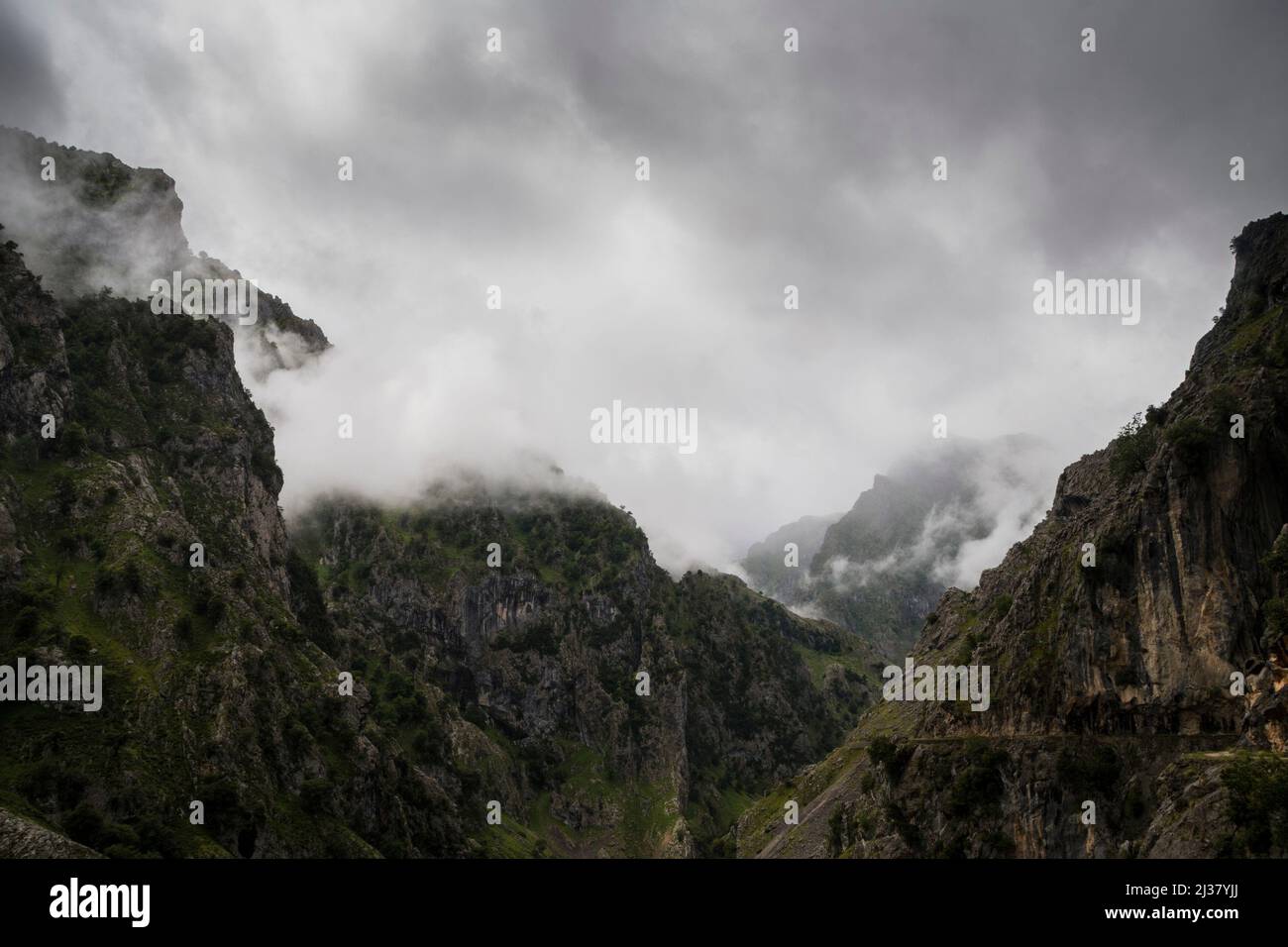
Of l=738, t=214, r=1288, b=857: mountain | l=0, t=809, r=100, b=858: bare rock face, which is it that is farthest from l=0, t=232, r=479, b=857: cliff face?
l=738, t=214, r=1288, b=857: mountain

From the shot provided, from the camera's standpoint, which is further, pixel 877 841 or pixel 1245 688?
pixel 877 841

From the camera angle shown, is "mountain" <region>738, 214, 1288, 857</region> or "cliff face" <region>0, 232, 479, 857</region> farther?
"cliff face" <region>0, 232, 479, 857</region>

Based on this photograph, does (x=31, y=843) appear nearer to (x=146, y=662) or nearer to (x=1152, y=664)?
(x=146, y=662)

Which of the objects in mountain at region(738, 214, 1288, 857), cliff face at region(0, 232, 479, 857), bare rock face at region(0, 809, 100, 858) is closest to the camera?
mountain at region(738, 214, 1288, 857)

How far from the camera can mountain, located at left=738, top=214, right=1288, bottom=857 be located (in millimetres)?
74125

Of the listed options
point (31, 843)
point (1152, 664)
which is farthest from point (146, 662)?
Answer: point (1152, 664)

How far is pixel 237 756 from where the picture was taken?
13975 cm

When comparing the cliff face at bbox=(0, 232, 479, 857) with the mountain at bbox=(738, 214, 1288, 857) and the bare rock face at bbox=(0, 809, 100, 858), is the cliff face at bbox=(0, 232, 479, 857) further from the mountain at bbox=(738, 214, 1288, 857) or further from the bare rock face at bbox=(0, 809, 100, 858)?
the mountain at bbox=(738, 214, 1288, 857)

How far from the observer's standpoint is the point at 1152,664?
96.1 metres

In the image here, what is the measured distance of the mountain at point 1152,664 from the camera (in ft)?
243
